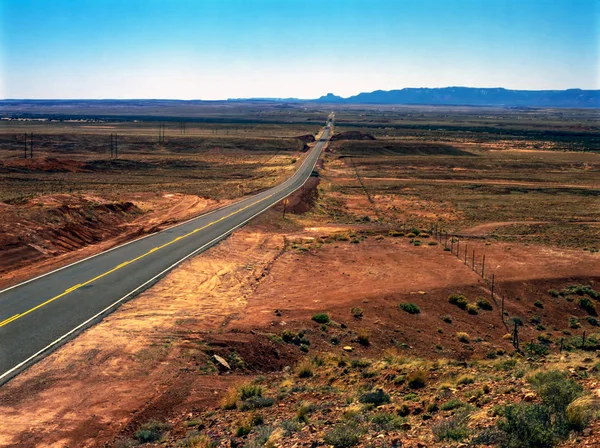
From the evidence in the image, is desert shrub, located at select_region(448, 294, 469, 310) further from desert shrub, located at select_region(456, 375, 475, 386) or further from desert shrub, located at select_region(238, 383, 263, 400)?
desert shrub, located at select_region(238, 383, 263, 400)

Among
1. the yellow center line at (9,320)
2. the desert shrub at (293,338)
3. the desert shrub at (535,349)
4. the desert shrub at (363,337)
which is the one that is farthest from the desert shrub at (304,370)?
the yellow center line at (9,320)

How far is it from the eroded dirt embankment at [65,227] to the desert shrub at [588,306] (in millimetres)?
29416

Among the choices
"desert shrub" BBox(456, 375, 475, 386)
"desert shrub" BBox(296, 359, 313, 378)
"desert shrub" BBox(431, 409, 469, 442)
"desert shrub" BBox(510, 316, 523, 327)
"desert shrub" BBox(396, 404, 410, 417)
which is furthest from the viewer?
"desert shrub" BBox(510, 316, 523, 327)

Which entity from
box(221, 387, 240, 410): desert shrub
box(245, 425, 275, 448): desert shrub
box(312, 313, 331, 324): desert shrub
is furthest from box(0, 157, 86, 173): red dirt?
box(245, 425, 275, 448): desert shrub

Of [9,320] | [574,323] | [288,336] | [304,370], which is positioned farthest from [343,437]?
[574,323]

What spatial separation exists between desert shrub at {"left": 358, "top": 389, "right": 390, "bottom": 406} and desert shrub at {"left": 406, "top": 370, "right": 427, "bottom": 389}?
156 cm

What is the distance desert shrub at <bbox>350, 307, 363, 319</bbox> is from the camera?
2458 cm

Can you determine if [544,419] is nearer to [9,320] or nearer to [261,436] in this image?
[261,436]

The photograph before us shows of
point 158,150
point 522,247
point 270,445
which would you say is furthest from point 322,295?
point 158,150

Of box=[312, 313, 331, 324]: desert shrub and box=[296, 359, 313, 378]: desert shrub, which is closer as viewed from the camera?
box=[296, 359, 313, 378]: desert shrub

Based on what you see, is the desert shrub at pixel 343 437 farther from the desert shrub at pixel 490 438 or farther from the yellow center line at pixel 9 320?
the yellow center line at pixel 9 320

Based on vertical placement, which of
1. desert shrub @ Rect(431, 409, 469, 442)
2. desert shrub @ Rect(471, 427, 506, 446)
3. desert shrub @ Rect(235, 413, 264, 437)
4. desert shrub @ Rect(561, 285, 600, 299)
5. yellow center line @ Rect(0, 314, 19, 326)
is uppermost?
desert shrub @ Rect(471, 427, 506, 446)

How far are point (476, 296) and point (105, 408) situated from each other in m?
20.7

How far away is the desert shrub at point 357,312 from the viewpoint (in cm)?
2458
